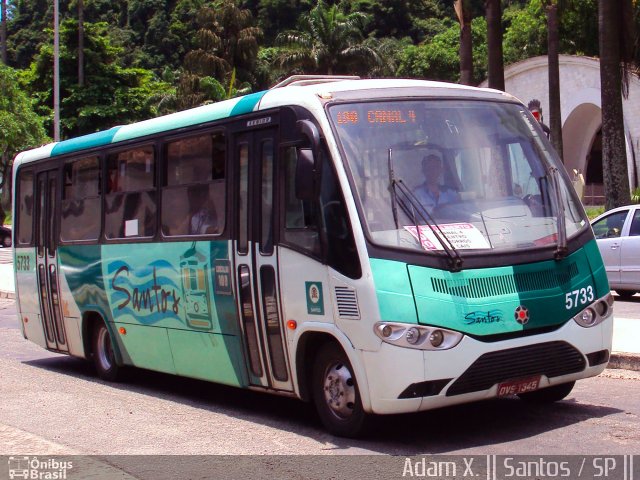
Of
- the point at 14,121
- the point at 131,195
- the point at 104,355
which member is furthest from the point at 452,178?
the point at 14,121

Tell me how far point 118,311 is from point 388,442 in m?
4.64

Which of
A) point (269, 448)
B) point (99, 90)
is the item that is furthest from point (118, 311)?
point (99, 90)

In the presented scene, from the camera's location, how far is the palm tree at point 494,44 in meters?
23.2

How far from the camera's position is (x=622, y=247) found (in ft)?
58.2

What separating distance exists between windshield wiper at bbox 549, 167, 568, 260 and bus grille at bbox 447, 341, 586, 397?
70cm

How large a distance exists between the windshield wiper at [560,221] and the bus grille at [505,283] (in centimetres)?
13

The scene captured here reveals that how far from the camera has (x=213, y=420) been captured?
9211mm

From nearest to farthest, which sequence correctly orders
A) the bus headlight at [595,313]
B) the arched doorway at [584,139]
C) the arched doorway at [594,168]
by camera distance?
the bus headlight at [595,313]
the arched doorway at [584,139]
the arched doorway at [594,168]

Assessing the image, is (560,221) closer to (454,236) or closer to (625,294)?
(454,236)

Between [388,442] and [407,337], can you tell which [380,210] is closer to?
[407,337]

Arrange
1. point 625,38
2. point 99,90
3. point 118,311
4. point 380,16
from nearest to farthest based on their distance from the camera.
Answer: point 118,311 → point 625,38 → point 99,90 → point 380,16

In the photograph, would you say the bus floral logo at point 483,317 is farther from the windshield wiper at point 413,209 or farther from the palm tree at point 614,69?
the palm tree at point 614,69

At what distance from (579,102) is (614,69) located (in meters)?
20.2

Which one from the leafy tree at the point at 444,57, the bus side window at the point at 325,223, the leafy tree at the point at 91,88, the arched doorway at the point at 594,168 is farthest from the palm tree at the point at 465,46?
the leafy tree at the point at 91,88
